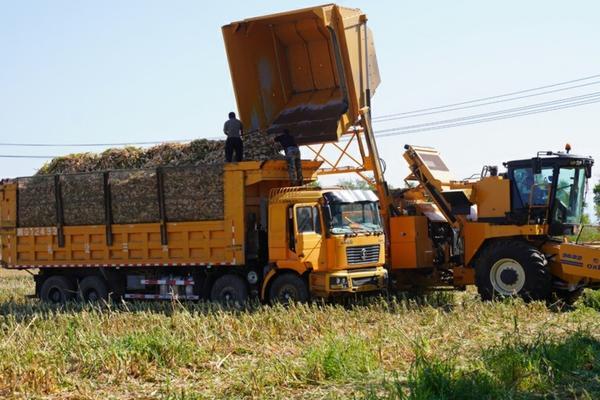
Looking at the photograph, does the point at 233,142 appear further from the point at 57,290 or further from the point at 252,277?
the point at 57,290

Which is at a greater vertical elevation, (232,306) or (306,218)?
(306,218)

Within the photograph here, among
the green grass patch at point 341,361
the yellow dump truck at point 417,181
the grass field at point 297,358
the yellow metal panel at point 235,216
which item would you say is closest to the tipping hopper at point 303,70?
the yellow dump truck at point 417,181

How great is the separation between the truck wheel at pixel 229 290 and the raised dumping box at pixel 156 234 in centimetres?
39

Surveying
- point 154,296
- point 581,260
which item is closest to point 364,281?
point 581,260

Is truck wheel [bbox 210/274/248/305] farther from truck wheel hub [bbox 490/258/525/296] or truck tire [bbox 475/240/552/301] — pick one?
truck wheel hub [bbox 490/258/525/296]

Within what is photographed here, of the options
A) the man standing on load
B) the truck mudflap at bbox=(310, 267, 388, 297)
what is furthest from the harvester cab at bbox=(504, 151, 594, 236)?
the man standing on load

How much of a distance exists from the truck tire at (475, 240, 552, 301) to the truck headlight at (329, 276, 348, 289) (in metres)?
2.51

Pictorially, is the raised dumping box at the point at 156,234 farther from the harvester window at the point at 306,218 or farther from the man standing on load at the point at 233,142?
the harvester window at the point at 306,218

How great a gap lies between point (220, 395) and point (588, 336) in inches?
182

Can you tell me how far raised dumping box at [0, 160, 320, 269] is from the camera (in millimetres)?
15883

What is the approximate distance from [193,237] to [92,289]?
10.1 ft

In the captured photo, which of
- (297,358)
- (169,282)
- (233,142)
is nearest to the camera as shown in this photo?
(297,358)

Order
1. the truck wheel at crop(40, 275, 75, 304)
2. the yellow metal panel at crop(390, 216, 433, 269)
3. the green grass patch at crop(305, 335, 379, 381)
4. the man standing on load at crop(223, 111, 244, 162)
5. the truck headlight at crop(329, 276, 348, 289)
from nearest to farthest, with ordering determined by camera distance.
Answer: the green grass patch at crop(305, 335, 379, 381), the truck headlight at crop(329, 276, 348, 289), the yellow metal panel at crop(390, 216, 433, 269), the man standing on load at crop(223, 111, 244, 162), the truck wheel at crop(40, 275, 75, 304)

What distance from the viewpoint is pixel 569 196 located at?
1561 cm
